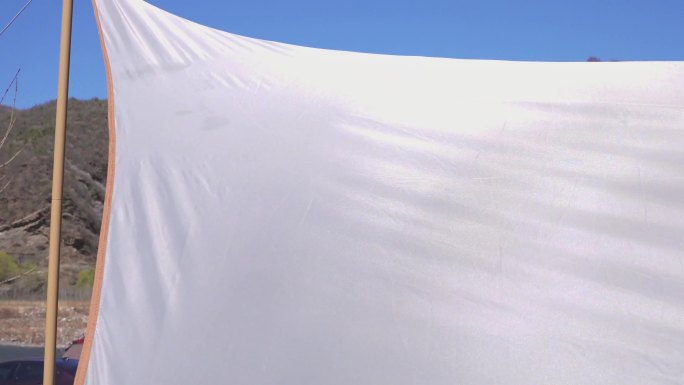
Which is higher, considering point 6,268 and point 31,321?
point 6,268

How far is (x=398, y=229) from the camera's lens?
2781mm

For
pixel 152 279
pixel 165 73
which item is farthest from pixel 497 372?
pixel 165 73

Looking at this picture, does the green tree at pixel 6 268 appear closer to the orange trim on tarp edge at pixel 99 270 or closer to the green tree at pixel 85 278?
the green tree at pixel 85 278

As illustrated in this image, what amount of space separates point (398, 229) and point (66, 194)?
97.4ft

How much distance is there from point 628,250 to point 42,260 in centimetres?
2881

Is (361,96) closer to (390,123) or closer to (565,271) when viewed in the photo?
(390,123)

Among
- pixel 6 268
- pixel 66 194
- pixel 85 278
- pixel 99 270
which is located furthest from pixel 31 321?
pixel 99 270

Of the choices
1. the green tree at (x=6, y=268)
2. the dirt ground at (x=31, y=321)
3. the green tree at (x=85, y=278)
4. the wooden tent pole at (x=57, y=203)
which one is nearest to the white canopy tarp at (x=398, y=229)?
the wooden tent pole at (x=57, y=203)

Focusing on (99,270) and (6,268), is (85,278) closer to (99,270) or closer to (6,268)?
(6,268)

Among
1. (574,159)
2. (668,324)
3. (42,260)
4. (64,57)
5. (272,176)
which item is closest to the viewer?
(668,324)

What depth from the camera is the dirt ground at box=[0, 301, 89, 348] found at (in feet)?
78.1

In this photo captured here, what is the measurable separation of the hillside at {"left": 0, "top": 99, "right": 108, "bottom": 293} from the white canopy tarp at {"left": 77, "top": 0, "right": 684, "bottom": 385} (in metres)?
21.0

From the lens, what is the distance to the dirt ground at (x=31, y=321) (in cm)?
2380

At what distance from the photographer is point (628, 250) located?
102 inches
